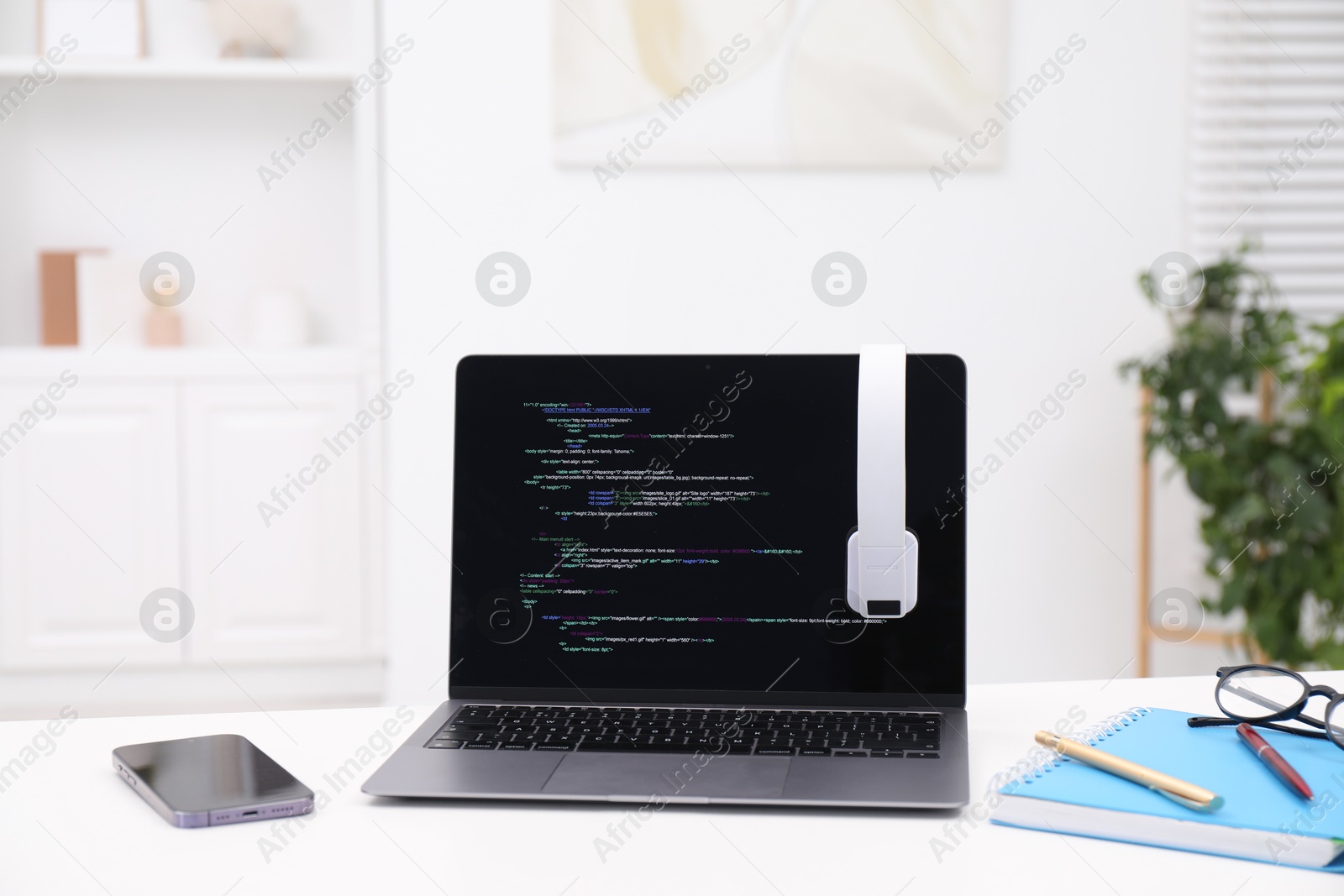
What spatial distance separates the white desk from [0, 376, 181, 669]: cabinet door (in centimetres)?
204

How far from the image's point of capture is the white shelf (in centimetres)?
277

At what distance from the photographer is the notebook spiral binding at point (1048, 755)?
2.74 feet

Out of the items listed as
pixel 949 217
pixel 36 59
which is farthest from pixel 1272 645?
pixel 36 59

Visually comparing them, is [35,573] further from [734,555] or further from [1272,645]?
[1272,645]

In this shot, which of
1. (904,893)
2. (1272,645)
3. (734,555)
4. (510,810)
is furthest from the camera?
(1272,645)

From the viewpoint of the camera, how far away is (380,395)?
8.73 feet

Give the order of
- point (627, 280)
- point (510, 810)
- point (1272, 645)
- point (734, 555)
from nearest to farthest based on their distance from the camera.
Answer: point (510, 810) → point (734, 555) → point (1272, 645) → point (627, 280)

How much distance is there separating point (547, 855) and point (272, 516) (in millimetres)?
2251

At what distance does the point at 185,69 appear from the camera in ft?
9.13

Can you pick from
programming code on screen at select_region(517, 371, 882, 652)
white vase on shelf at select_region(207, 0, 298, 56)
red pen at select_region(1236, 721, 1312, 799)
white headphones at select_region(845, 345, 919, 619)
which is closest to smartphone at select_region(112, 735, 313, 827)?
programming code on screen at select_region(517, 371, 882, 652)

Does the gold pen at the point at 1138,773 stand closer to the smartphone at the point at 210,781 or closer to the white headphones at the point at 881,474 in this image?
the white headphones at the point at 881,474

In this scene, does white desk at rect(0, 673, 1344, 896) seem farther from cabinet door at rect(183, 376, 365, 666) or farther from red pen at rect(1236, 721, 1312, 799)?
cabinet door at rect(183, 376, 365, 666)

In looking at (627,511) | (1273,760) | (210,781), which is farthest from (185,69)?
(1273,760)

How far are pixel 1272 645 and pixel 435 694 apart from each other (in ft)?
5.93
